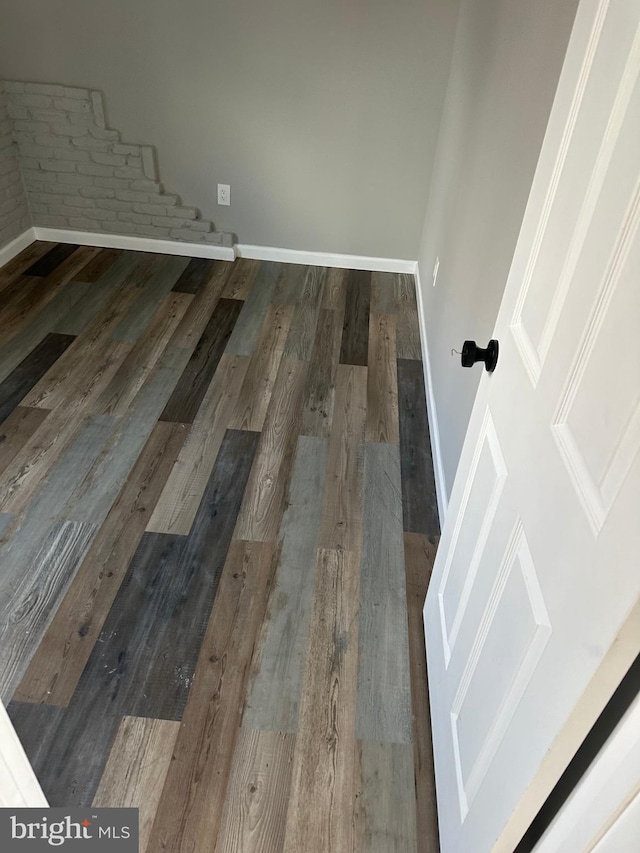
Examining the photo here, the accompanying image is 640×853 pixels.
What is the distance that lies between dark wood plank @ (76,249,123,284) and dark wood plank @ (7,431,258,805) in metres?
1.94

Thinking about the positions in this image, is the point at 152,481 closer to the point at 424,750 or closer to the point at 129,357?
the point at 129,357

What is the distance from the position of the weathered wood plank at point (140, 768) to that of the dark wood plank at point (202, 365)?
1.25 metres

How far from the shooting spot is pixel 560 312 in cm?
89

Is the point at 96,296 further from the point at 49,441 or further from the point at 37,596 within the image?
the point at 37,596

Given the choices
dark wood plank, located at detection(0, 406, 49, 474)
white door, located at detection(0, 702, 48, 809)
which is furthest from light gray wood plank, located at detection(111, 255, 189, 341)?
white door, located at detection(0, 702, 48, 809)

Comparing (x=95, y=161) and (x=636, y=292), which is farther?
(x=95, y=161)

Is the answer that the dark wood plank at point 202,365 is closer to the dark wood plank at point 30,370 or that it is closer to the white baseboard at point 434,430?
the dark wood plank at point 30,370

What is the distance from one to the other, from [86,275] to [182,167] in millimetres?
835

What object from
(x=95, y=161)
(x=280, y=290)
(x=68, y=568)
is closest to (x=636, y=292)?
(x=68, y=568)

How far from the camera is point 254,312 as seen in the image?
10.8ft

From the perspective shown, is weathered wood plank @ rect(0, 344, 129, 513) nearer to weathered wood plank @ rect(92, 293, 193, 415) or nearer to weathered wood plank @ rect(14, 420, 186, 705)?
weathered wood plank @ rect(92, 293, 193, 415)

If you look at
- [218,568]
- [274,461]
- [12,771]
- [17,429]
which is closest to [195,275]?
[17,429]

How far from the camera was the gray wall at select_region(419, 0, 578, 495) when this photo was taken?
1.57m

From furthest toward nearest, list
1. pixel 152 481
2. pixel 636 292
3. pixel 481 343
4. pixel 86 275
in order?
pixel 86 275 → pixel 152 481 → pixel 481 343 → pixel 636 292
